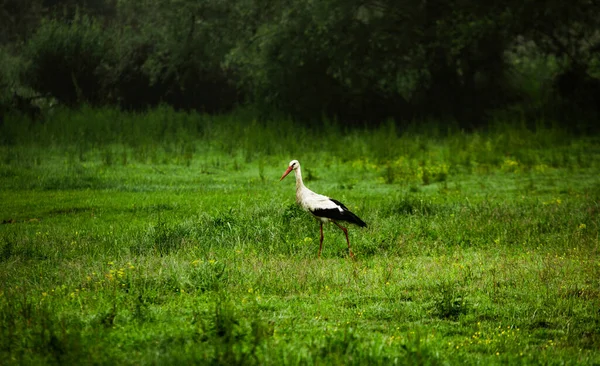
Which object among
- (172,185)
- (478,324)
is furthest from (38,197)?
(478,324)

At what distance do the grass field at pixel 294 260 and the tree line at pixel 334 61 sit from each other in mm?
7857

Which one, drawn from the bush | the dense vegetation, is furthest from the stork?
the bush

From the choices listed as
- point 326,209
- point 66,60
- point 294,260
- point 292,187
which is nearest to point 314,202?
point 326,209

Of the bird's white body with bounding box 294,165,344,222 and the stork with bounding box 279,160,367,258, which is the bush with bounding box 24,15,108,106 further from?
the stork with bounding box 279,160,367,258

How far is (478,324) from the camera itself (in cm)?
812

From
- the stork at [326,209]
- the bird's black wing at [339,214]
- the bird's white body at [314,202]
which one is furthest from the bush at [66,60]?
the bird's black wing at [339,214]

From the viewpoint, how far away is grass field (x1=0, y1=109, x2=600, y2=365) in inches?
284

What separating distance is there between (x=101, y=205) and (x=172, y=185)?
342cm

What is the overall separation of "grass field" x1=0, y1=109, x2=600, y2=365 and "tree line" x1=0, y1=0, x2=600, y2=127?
786 centimetres

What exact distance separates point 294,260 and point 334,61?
70.6 ft

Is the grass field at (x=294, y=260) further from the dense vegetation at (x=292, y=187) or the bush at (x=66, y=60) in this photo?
the bush at (x=66, y=60)

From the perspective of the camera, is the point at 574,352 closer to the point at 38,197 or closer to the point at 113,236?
the point at 113,236

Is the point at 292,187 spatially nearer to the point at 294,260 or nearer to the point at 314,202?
the point at 314,202

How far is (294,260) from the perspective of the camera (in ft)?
36.2
